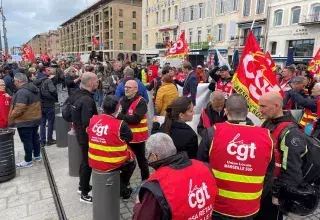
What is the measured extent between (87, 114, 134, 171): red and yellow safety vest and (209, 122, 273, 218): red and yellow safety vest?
1412mm

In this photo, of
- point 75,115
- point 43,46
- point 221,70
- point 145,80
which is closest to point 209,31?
point 145,80

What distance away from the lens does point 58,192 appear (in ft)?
14.6

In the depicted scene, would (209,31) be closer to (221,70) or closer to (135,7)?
(221,70)

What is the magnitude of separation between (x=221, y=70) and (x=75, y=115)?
3249mm

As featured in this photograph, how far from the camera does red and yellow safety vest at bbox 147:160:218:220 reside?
1.64 meters

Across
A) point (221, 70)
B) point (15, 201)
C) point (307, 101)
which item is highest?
point (221, 70)

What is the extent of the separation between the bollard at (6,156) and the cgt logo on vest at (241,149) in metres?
4.18

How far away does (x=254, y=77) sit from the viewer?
364 centimetres

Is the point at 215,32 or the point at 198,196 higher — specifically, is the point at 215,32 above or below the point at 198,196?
above

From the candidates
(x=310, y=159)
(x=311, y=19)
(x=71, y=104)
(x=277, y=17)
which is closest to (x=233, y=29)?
(x=277, y=17)

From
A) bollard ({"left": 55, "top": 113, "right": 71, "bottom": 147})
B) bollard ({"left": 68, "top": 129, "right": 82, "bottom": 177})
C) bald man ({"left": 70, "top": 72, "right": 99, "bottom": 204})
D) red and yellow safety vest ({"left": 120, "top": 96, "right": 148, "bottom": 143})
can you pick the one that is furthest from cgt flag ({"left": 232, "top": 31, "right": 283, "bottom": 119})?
bollard ({"left": 55, "top": 113, "right": 71, "bottom": 147})

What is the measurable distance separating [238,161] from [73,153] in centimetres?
366

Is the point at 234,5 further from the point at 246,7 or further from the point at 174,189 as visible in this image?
the point at 174,189

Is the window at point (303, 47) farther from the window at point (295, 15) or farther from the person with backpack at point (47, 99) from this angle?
the person with backpack at point (47, 99)
